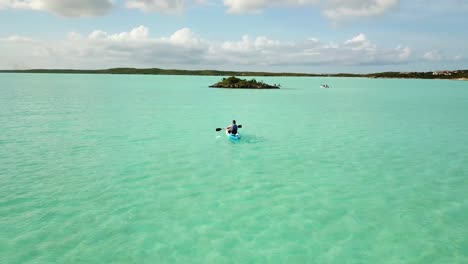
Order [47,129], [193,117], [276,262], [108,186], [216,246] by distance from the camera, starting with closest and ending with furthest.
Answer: [276,262], [216,246], [108,186], [47,129], [193,117]

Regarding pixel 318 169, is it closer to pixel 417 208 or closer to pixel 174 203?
pixel 417 208

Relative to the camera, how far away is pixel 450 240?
11906 mm

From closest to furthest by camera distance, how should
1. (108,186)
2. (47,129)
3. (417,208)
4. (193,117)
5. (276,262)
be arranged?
1. (276,262)
2. (417,208)
3. (108,186)
4. (47,129)
5. (193,117)

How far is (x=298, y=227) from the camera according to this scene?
12844 millimetres

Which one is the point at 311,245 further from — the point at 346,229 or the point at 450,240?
the point at 450,240

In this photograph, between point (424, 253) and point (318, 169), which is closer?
point (424, 253)

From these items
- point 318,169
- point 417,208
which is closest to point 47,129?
point 318,169

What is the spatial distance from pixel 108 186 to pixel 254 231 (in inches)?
334

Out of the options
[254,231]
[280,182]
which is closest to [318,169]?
[280,182]

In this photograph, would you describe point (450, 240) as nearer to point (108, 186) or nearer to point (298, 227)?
point (298, 227)

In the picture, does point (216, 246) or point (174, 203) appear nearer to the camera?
point (216, 246)

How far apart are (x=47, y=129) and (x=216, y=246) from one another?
27.4m

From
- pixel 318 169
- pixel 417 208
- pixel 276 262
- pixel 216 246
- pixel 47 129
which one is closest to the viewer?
pixel 276 262

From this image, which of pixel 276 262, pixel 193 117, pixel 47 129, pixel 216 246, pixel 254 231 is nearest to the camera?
pixel 276 262
